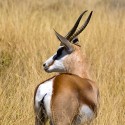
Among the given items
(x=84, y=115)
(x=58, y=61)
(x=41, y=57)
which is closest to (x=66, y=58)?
(x=58, y=61)

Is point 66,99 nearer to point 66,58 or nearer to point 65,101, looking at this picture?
point 65,101

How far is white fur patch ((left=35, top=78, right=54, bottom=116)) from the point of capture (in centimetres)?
342

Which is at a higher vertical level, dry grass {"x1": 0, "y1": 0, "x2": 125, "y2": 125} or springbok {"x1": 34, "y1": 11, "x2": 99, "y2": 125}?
springbok {"x1": 34, "y1": 11, "x2": 99, "y2": 125}

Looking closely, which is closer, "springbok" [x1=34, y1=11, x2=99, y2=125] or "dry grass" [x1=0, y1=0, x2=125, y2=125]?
"springbok" [x1=34, y1=11, x2=99, y2=125]

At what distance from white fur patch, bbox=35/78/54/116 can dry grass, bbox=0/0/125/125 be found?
676 millimetres

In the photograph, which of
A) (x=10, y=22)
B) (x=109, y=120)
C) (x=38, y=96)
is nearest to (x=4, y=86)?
(x=109, y=120)

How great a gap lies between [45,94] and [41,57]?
3.22 metres

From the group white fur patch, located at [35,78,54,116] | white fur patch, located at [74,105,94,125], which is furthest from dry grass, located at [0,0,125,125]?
white fur patch, located at [35,78,54,116]

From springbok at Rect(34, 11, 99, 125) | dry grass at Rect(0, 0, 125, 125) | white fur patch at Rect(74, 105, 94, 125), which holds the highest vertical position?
springbok at Rect(34, 11, 99, 125)

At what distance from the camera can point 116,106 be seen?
4863 mm

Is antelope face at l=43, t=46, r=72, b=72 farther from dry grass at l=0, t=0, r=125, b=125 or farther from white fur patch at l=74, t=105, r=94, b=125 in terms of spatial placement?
white fur patch at l=74, t=105, r=94, b=125

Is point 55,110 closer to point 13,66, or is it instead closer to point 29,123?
point 29,123

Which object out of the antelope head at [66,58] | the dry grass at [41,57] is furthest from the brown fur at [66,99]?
the antelope head at [66,58]

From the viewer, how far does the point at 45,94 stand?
343 centimetres
